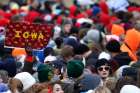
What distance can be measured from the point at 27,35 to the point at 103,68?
6.08ft

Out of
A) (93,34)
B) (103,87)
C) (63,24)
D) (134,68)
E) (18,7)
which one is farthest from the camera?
(18,7)

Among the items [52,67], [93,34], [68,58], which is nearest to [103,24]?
[93,34]

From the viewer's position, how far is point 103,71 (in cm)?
1348

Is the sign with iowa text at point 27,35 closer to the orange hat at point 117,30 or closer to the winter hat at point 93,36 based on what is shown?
the winter hat at point 93,36

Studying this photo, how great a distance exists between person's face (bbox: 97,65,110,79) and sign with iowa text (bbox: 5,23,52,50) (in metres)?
1.48

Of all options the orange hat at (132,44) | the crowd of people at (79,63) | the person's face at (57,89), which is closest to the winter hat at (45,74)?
the crowd of people at (79,63)

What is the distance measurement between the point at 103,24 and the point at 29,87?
9.76m

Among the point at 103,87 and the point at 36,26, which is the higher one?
the point at 36,26

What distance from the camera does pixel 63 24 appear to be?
863 inches

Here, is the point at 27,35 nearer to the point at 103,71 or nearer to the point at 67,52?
the point at 67,52

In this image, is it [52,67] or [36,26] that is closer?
[52,67]

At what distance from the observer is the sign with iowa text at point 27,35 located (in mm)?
14656

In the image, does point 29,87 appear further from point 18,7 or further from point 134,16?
point 18,7

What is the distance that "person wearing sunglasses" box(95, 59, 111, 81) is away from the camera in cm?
1343
